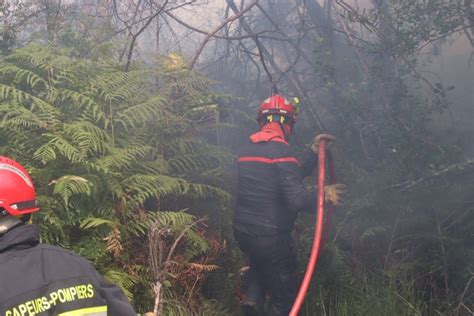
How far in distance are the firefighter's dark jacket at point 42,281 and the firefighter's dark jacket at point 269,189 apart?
91.6 inches

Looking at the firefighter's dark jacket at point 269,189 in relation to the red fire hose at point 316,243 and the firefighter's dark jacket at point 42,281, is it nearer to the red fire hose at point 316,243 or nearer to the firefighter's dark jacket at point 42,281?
the red fire hose at point 316,243

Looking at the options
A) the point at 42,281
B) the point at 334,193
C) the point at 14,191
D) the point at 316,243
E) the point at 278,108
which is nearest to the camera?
the point at 42,281

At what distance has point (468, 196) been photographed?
15.9ft

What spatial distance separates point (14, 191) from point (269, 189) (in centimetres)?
248

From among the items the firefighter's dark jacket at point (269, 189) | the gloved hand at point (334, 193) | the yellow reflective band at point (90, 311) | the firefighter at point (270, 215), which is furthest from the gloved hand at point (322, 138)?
the yellow reflective band at point (90, 311)

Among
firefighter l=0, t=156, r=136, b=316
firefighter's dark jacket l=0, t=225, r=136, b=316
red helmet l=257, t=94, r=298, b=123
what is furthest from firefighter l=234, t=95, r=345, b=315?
firefighter's dark jacket l=0, t=225, r=136, b=316

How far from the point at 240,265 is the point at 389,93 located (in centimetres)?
248

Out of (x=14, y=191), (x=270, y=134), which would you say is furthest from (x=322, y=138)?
(x=14, y=191)

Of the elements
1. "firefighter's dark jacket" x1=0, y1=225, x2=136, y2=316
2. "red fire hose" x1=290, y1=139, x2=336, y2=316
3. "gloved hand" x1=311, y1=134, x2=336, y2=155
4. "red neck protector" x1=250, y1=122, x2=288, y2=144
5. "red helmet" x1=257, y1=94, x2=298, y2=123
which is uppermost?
"red helmet" x1=257, y1=94, x2=298, y2=123

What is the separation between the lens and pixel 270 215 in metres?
4.31

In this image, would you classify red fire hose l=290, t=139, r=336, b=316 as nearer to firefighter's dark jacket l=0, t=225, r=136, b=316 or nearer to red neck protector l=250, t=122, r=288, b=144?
red neck protector l=250, t=122, r=288, b=144

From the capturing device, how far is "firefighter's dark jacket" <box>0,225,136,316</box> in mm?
1830

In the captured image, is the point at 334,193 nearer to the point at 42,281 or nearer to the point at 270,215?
the point at 270,215

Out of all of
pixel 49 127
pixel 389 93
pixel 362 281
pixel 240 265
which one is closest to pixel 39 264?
pixel 49 127
